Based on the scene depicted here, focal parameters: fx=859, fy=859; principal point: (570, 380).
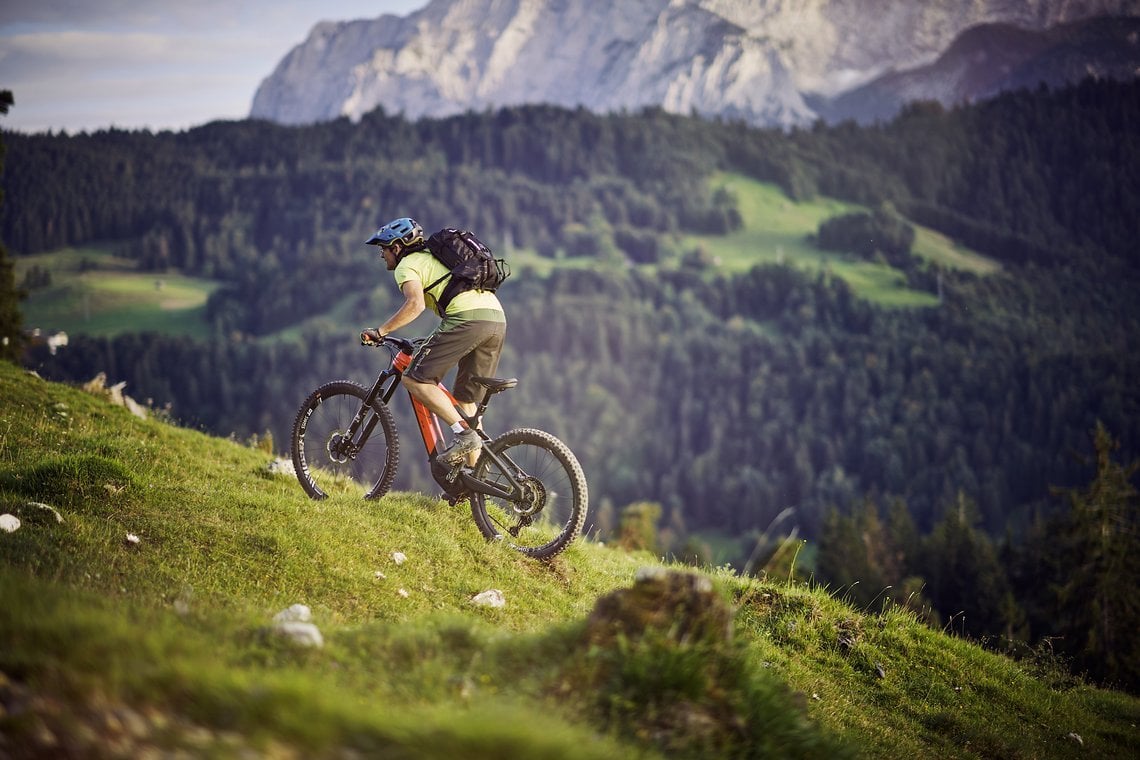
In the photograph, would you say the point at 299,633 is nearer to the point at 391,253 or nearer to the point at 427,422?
Answer: the point at 427,422

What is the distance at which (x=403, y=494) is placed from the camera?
11.0 m

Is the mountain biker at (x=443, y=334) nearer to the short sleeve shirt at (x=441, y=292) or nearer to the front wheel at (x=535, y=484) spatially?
the short sleeve shirt at (x=441, y=292)

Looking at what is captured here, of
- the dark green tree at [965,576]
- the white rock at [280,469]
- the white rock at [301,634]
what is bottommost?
the dark green tree at [965,576]

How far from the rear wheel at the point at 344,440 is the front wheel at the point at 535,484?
131cm

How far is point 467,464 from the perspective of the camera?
32.8 ft

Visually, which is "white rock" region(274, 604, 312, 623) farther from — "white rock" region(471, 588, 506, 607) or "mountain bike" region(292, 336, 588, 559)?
"mountain bike" region(292, 336, 588, 559)

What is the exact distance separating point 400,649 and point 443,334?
4418 mm

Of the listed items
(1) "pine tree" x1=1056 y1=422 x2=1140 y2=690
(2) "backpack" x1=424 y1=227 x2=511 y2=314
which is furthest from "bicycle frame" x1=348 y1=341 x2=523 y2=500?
(1) "pine tree" x1=1056 y1=422 x2=1140 y2=690

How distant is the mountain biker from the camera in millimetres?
9484

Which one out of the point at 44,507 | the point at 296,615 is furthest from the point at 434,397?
the point at 44,507

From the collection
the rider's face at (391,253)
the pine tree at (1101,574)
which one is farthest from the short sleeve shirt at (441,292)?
the pine tree at (1101,574)

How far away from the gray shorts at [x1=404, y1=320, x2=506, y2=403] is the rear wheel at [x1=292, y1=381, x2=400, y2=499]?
1.11 m

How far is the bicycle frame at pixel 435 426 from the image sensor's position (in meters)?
9.77

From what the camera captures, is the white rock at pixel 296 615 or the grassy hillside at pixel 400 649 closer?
the grassy hillside at pixel 400 649
